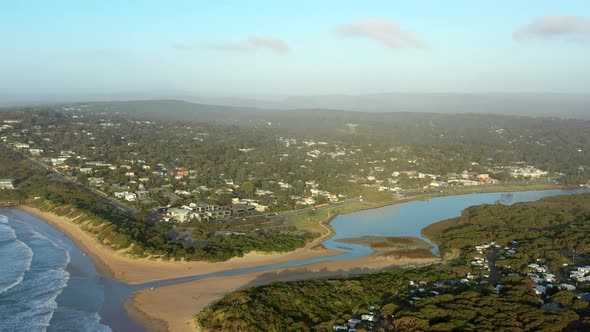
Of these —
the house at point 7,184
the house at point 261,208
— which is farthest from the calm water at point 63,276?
the house at point 7,184

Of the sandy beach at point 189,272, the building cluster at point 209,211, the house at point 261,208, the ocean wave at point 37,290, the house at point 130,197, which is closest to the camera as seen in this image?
the ocean wave at point 37,290

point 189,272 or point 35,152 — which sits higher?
point 35,152

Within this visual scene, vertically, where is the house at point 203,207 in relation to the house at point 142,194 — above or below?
below

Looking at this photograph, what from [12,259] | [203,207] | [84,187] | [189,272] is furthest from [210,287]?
[84,187]

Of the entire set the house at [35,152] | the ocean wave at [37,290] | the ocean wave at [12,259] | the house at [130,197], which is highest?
the house at [35,152]

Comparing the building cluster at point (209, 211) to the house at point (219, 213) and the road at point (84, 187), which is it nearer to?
the house at point (219, 213)

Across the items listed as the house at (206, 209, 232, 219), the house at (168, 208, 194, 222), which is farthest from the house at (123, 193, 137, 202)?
the house at (206, 209, 232, 219)

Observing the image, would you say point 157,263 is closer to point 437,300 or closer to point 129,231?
point 129,231
